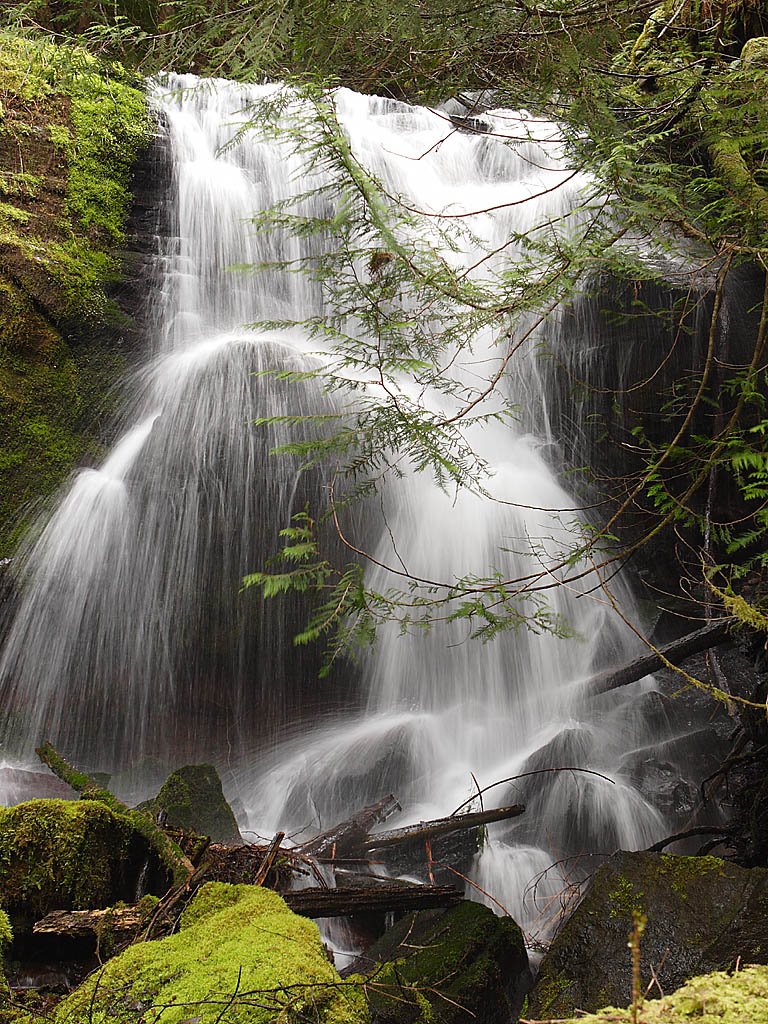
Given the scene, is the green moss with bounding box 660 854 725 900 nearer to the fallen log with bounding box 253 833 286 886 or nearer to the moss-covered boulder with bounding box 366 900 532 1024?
the moss-covered boulder with bounding box 366 900 532 1024

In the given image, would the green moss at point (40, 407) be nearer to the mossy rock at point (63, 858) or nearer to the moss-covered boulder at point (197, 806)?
the moss-covered boulder at point (197, 806)

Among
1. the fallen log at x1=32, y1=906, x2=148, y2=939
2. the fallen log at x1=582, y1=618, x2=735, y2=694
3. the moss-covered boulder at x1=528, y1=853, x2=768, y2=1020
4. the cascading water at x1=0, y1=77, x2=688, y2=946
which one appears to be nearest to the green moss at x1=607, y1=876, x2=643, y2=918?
the moss-covered boulder at x1=528, y1=853, x2=768, y2=1020

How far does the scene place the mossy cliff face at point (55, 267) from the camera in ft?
21.0

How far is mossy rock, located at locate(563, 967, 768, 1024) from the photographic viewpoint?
952 mm

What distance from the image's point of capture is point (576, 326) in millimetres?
7707

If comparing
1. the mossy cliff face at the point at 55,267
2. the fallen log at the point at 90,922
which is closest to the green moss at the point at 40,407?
the mossy cliff face at the point at 55,267

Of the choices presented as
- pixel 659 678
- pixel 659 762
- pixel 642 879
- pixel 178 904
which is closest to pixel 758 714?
pixel 642 879

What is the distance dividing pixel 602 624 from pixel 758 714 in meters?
2.93

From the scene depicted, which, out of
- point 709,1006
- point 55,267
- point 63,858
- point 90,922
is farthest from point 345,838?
point 55,267

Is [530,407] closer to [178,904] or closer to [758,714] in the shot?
[758,714]

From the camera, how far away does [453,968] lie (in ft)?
9.28

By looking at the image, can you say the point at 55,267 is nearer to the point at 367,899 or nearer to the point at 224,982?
the point at 367,899

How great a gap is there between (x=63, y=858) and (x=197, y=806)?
1887mm

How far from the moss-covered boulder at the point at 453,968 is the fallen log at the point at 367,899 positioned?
0.06 meters
